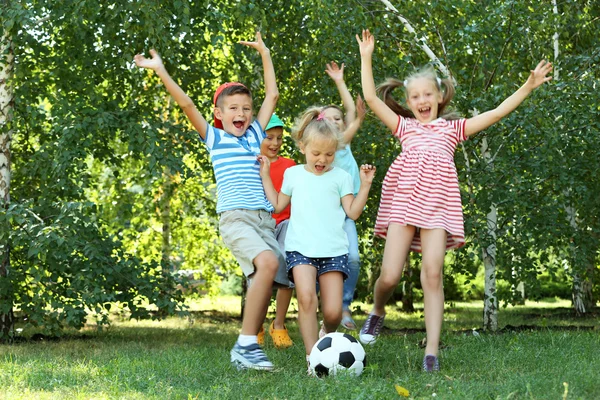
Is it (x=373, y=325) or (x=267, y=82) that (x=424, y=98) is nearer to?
(x=267, y=82)

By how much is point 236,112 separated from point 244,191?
1.94ft

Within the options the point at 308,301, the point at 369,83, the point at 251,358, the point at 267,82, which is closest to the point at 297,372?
the point at 251,358

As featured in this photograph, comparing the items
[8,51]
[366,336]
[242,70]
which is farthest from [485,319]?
[8,51]

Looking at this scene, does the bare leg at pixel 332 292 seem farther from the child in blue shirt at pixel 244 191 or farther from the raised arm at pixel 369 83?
the raised arm at pixel 369 83

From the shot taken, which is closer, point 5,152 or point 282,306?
point 282,306

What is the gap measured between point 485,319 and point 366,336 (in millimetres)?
3097

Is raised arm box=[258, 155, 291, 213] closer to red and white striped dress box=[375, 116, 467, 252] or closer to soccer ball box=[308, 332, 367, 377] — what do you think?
→ red and white striped dress box=[375, 116, 467, 252]

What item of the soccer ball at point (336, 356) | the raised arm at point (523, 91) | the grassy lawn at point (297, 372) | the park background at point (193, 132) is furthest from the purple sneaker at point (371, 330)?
the park background at point (193, 132)

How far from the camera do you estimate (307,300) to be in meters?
4.80

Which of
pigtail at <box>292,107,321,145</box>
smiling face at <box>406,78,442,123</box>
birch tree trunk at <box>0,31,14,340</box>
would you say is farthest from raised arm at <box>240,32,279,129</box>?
birch tree trunk at <box>0,31,14,340</box>

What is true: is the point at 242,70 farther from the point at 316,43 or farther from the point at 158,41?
the point at 158,41

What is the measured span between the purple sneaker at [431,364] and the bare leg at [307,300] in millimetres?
718

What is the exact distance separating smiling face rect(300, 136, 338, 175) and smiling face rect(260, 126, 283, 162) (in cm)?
134

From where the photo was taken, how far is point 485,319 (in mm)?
8023
